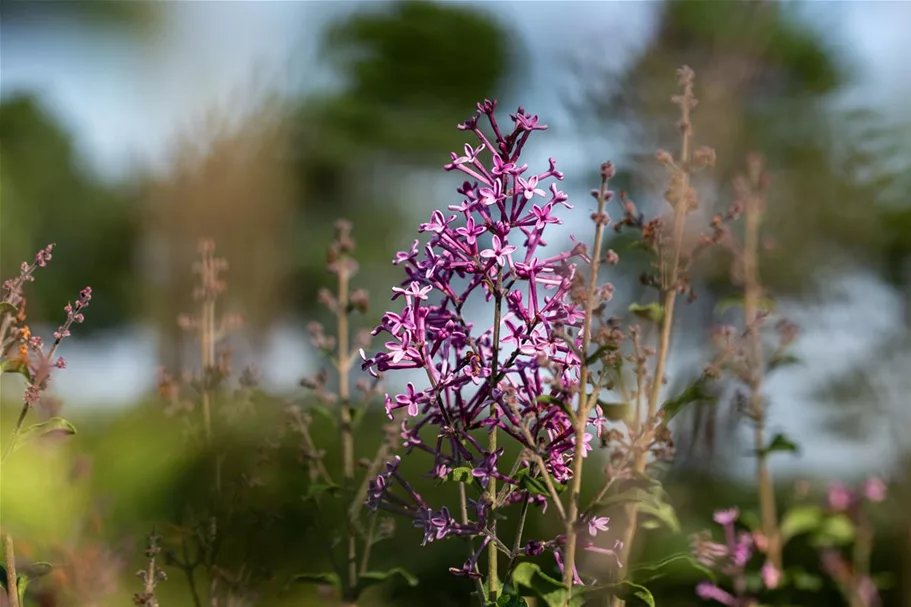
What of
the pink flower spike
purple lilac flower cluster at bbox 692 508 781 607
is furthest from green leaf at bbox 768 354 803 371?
the pink flower spike

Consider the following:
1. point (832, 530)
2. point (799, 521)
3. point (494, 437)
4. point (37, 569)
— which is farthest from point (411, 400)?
point (832, 530)

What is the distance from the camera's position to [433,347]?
3.78 feet

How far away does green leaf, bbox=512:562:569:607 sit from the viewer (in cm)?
112

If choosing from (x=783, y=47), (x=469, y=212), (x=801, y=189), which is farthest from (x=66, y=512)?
(x=783, y=47)

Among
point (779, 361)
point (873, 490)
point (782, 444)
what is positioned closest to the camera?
point (782, 444)

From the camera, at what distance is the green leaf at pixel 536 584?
3.69ft

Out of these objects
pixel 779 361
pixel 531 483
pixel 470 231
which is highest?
pixel 470 231

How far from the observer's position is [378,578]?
4.93 feet

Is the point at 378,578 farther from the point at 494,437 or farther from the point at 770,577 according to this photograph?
the point at 770,577

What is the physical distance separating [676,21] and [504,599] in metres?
11.4

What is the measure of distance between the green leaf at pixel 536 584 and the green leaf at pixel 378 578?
248 mm

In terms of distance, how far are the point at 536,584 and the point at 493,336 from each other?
408 millimetres

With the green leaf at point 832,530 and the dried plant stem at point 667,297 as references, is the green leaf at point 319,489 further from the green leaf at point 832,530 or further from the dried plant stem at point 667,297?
the green leaf at point 832,530

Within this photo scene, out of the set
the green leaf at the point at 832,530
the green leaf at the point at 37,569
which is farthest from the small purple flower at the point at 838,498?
the green leaf at the point at 37,569
